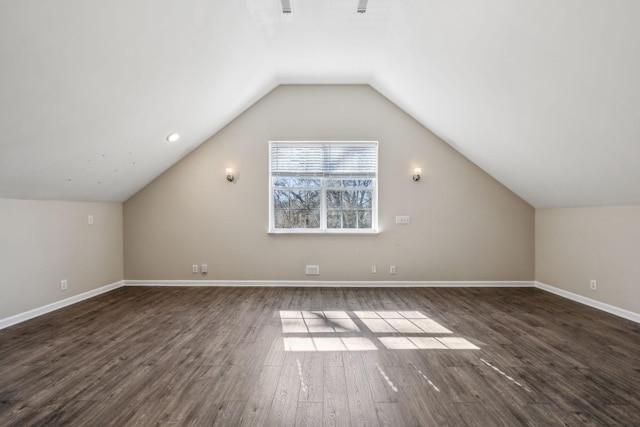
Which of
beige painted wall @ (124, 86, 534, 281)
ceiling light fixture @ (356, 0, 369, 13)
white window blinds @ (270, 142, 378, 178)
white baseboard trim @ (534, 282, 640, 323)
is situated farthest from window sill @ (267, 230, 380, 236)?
ceiling light fixture @ (356, 0, 369, 13)

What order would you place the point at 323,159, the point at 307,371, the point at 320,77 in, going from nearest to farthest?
the point at 307,371, the point at 320,77, the point at 323,159

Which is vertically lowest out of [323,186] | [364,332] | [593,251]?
[364,332]

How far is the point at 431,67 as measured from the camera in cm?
398

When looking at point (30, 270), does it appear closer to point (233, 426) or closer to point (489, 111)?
point (233, 426)

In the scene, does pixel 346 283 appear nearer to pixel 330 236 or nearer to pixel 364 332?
pixel 330 236

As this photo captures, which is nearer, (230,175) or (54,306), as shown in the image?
(54,306)

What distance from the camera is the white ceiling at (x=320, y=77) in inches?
94.3

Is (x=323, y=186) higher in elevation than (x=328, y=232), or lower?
higher

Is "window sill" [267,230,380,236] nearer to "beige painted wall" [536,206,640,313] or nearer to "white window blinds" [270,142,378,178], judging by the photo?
"white window blinds" [270,142,378,178]

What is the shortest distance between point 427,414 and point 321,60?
432 centimetres

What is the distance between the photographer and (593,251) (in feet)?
14.5

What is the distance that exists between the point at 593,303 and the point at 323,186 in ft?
13.1

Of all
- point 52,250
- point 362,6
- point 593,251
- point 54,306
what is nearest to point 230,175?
point 52,250

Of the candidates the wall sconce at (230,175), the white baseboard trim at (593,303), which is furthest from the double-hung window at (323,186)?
the white baseboard trim at (593,303)
